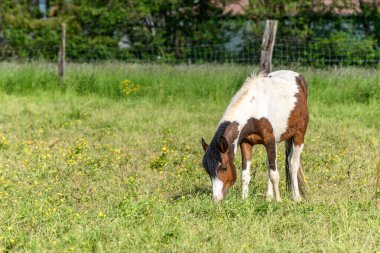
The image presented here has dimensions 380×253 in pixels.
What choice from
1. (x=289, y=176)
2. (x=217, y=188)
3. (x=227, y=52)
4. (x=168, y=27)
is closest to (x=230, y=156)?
(x=217, y=188)

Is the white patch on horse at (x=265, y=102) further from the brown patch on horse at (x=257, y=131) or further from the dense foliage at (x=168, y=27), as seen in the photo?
the dense foliage at (x=168, y=27)

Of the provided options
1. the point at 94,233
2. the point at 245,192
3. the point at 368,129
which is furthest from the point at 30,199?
the point at 368,129

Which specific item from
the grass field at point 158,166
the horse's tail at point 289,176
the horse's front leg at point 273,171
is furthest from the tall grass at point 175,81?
the horse's front leg at point 273,171

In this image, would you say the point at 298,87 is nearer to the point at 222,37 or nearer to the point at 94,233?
the point at 94,233

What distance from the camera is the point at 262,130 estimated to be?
671 cm

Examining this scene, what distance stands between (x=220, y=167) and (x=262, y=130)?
76 centimetres

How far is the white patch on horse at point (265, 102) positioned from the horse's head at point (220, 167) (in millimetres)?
411

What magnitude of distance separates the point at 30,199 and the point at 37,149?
294 cm

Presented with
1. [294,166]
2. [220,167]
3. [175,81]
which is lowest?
[175,81]

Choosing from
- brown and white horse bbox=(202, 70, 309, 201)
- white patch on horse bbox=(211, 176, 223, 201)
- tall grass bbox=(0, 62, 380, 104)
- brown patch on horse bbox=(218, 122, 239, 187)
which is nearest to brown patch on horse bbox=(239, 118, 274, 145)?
brown and white horse bbox=(202, 70, 309, 201)

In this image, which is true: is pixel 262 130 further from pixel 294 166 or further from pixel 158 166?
pixel 158 166

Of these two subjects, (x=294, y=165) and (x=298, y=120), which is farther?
(x=294, y=165)

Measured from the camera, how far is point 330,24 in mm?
23062

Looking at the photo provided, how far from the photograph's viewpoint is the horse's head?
246 inches
